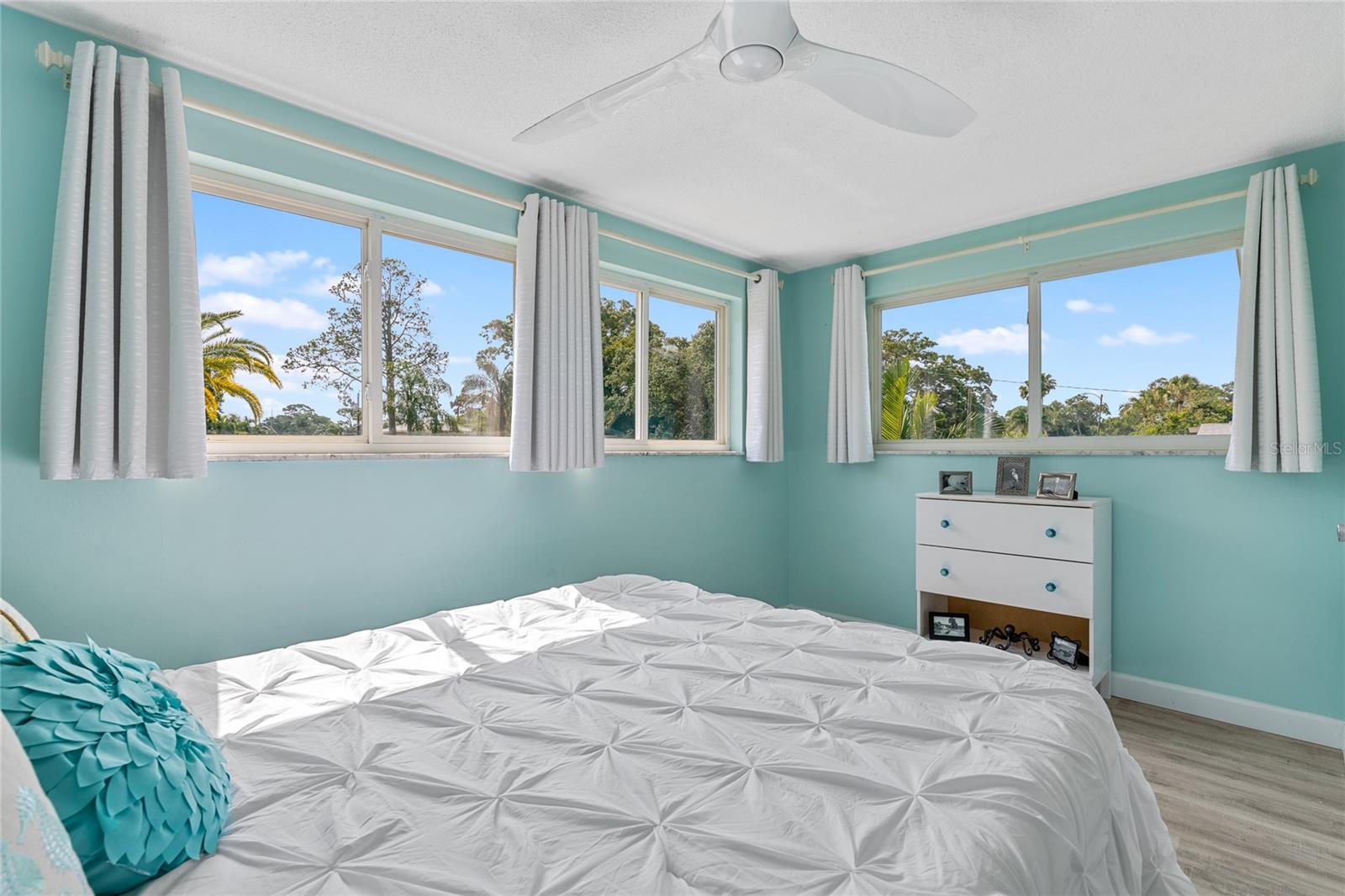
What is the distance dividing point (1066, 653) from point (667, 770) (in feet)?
8.66

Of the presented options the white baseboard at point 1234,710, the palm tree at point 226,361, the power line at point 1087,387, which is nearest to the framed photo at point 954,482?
the power line at point 1087,387

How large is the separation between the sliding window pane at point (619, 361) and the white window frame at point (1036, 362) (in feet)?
4.96

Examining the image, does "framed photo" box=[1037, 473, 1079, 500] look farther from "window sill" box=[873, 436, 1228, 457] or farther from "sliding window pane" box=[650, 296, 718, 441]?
"sliding window pane" box=[650, 296, 718, 441]

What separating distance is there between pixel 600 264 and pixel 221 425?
1.84 meters

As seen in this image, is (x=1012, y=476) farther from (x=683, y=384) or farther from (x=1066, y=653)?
(x=683, y=384)

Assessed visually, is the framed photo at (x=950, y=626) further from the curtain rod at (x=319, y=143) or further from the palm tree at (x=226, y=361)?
the palm tree at (x=226, y=361)

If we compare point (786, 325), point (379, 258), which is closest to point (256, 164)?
point (379, 258)

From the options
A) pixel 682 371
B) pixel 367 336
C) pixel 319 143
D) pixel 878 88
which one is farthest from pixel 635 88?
pixel 682 371

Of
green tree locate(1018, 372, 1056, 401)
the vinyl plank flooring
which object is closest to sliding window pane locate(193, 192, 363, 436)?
the vinyl plank flooring

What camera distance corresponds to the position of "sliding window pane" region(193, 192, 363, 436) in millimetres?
2240

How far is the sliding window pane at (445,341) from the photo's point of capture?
268 cm

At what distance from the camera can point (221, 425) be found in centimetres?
224

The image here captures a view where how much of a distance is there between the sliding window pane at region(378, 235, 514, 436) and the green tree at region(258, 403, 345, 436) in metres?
0.22

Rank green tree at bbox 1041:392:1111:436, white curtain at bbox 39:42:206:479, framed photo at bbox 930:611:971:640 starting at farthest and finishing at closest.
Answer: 1. framed photo at bbox 930:611:971:640
2. green tree at bbox 1041:392:1111:436
3. white curtain at bbox 39:42:206:479
